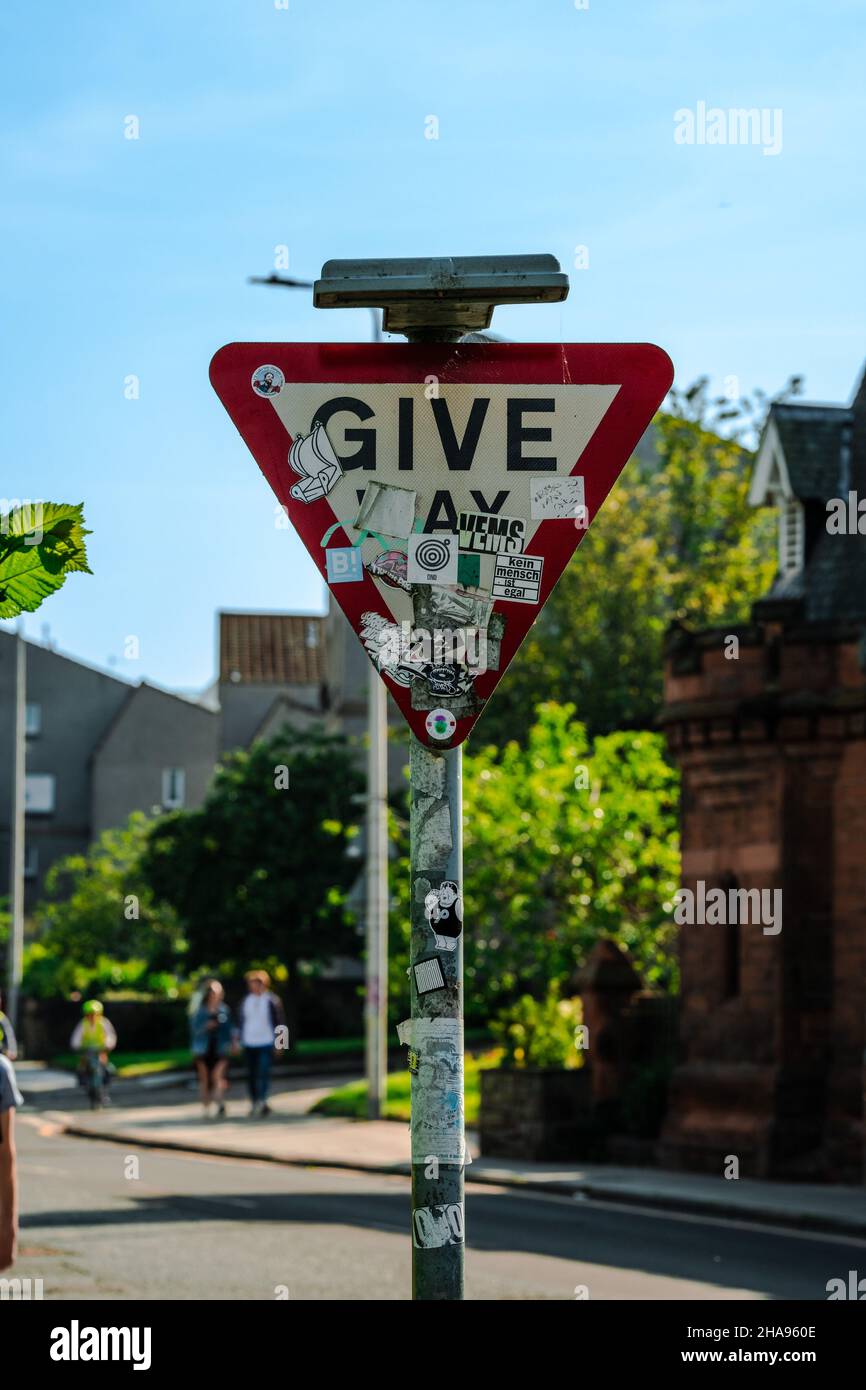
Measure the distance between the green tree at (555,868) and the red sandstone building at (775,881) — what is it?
25.8 feet

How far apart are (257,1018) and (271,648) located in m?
44.1

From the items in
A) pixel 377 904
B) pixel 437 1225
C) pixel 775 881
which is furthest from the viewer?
pixel 377 904

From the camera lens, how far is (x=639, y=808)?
33188mm

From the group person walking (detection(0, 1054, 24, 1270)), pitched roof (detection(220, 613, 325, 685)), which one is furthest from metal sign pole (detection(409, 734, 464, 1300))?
pitched roof (detection(220, 613, 325, 685))

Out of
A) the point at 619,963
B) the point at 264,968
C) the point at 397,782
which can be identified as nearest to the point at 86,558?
the point at 619,963

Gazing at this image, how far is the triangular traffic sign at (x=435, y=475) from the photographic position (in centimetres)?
393

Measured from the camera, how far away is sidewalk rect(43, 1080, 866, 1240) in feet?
61.2

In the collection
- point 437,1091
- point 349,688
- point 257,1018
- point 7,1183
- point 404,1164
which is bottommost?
point 404,1164

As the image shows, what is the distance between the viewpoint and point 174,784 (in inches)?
2899

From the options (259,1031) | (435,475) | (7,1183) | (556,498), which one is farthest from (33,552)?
(259,1031)

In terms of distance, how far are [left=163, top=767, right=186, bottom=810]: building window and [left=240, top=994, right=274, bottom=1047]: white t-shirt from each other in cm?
4519

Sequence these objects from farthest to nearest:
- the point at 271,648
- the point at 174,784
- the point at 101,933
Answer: the point at 174,784 < the point at 271,648 < the point at 101,933

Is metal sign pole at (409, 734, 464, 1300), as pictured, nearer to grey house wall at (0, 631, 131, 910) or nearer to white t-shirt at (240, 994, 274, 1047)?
white t-shirt at (240, 994, 274, 1047)

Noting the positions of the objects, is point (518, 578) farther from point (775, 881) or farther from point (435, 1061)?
point (775, 881)
